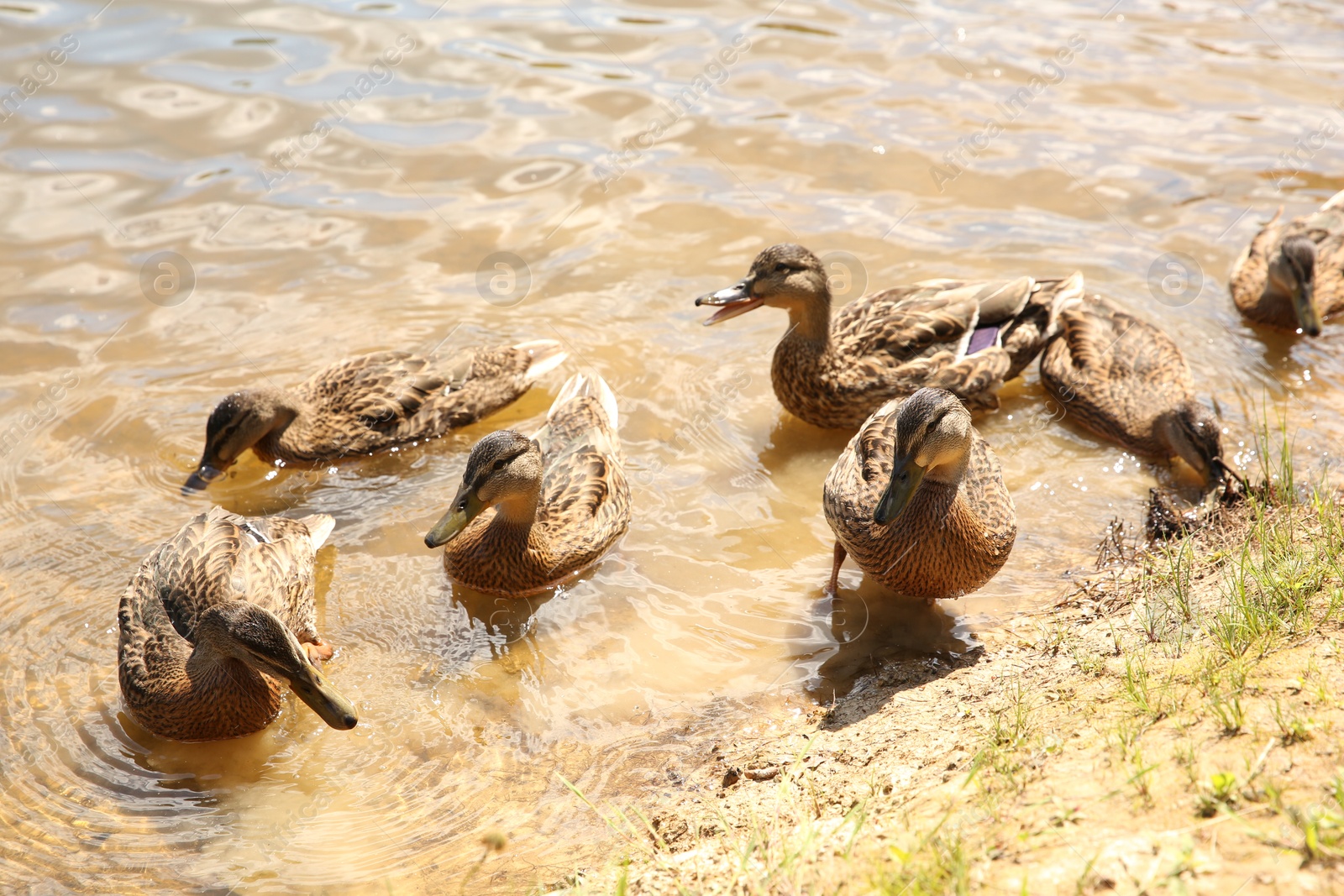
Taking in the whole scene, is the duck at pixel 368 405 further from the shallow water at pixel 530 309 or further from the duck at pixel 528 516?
the duck at pixel 528 516

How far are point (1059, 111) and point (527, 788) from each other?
28.3 feet

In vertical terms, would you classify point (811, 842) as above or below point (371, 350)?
above

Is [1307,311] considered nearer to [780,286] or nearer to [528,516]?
[780,286]

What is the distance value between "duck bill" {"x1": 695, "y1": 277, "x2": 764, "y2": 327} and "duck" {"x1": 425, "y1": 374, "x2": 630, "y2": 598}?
1.18m

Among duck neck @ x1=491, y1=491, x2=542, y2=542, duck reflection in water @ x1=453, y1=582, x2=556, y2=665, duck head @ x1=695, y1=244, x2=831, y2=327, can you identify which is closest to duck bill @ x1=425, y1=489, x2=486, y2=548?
duck neck @ x1=491, y1=491, x2=542, y2=542

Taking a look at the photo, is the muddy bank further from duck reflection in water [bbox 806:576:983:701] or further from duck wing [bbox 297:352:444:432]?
duck wing [bbox 297:352:444:432]

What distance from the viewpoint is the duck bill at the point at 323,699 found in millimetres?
4445

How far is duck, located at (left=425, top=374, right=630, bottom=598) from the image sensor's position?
5652 mm

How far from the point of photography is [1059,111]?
403 inches

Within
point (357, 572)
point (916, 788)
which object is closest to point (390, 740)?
point (357, 572)

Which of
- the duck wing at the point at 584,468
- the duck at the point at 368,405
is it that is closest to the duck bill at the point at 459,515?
the duck wing at the point at 584,468

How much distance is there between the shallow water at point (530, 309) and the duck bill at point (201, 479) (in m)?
0.09

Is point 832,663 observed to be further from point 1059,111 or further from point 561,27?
point 561,27

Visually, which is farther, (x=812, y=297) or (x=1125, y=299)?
(x=1125, y=299)
